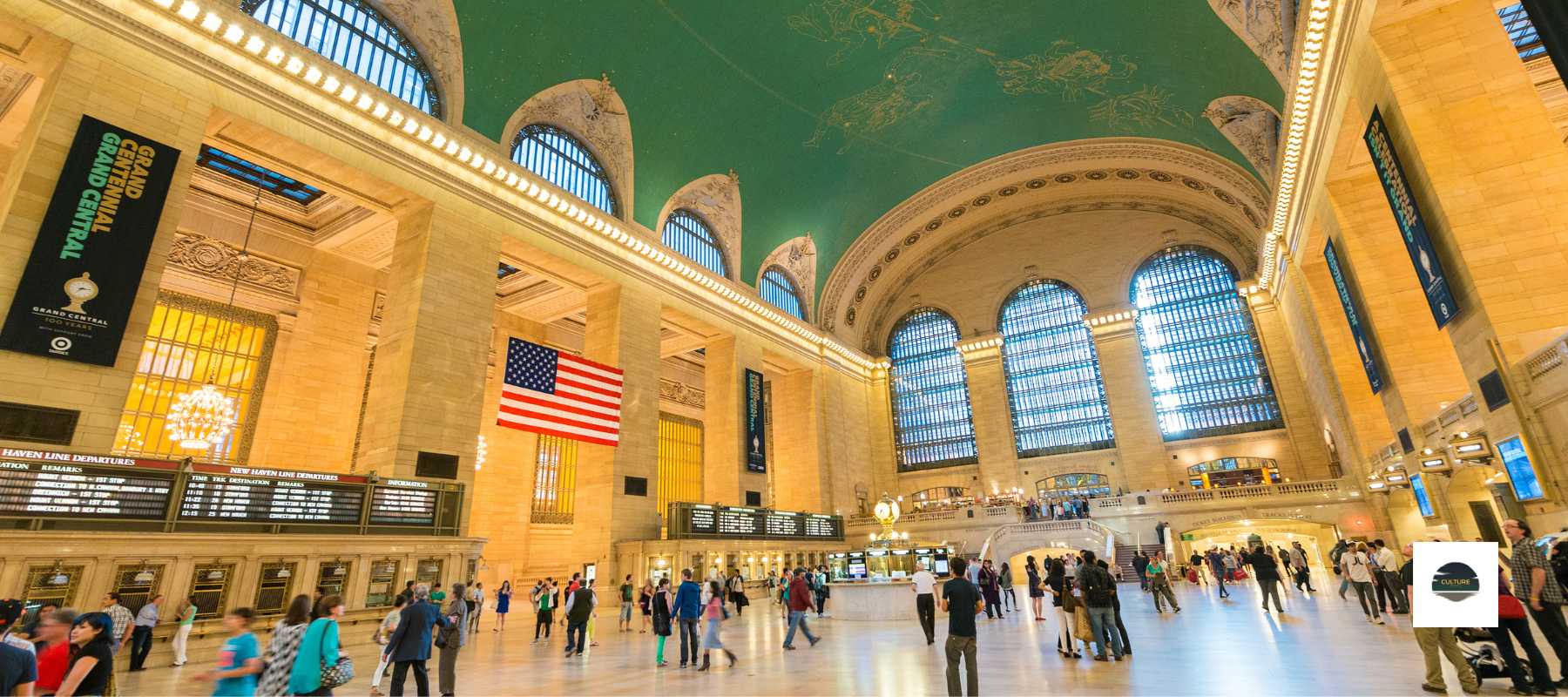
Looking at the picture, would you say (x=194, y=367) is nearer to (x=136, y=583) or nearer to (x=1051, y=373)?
(x=136, y=583)

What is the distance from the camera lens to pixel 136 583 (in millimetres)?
8164

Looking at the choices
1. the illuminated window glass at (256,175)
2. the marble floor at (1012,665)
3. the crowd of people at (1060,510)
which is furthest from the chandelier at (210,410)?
the crowd of people at (1060,510)

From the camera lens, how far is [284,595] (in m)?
9.29

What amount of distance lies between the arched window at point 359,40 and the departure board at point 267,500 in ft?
25.7

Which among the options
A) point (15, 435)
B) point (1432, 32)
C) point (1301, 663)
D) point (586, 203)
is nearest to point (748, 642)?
point (1301, 663)

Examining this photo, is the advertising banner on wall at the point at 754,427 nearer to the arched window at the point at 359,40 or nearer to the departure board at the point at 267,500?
the arched window at the point at 359,40

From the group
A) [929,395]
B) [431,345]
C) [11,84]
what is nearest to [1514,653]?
[431,345]

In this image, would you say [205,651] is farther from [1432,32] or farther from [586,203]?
[1432,32]

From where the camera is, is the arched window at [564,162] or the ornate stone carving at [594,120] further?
the arched window at [564,162]

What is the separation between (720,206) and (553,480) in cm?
1084

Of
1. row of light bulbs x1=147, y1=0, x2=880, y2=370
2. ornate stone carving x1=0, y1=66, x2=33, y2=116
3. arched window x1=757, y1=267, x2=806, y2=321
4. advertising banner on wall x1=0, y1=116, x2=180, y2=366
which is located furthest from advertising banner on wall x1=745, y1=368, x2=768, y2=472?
ornate stone carving x1=0, y1=66, x2=33, y2=116

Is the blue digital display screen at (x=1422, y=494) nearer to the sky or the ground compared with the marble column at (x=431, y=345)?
nearer to the ground

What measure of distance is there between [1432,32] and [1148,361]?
20479 millimetres

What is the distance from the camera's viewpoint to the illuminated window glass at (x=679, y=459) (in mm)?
26984
